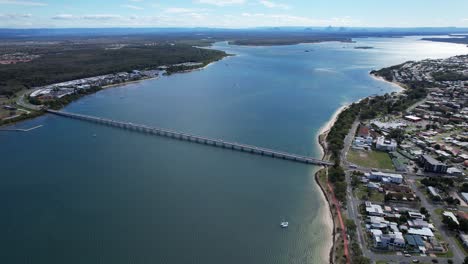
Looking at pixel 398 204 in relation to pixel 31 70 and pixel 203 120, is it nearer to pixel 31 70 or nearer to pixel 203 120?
pixel 203 120

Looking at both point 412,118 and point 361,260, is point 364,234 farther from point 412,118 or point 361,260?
point 412,118

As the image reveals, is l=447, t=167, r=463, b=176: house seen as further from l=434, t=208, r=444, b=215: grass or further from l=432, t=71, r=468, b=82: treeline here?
l=432, t=71, r=468, b=82: treeline

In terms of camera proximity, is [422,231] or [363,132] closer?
[422,231]

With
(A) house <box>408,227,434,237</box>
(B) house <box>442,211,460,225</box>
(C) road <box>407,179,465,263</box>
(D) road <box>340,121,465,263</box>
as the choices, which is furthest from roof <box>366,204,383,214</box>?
(B) house <box>442,211,460,225</box>

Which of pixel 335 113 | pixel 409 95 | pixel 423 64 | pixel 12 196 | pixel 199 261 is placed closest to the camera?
pixel 199 261

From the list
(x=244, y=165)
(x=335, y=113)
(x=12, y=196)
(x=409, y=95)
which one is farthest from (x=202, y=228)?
(x=409, y=95)

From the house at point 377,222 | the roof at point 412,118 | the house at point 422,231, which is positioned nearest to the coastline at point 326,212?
the house at point 377,222

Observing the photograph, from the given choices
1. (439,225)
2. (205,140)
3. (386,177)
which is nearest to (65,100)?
(205,140)
